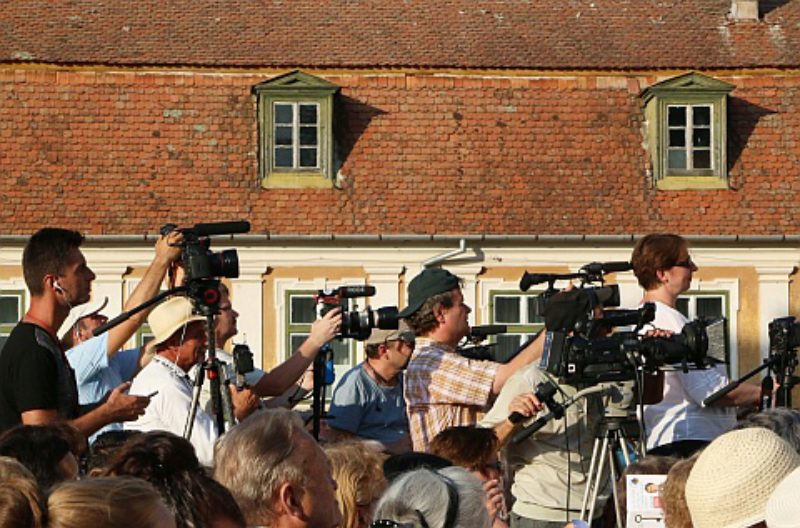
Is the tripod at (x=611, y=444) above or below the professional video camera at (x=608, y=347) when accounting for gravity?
below

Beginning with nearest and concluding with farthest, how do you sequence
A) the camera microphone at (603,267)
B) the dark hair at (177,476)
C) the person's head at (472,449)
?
the dark hair at (177,476) → the person's head at (472,449) → the camera microphone at (603,267)

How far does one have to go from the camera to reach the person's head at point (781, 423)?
8047 millimetres

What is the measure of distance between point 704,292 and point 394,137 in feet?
16.5

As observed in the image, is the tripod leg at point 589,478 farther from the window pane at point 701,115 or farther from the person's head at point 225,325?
the window pane at point 701,115

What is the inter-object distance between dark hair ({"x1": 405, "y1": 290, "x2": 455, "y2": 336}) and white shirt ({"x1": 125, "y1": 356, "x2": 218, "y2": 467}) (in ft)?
4.65

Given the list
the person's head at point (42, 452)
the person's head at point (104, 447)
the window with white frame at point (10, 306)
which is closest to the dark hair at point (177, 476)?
the person's head at point (42, 452)

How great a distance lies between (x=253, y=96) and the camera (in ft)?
99.3

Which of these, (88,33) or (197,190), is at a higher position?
(88,33)

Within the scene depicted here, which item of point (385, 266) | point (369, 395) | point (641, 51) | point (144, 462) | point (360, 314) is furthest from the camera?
point (641, 51)

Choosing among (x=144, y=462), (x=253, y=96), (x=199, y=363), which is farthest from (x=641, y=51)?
(x=144, y=462)

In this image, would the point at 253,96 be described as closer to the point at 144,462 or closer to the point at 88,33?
the point at 88,33

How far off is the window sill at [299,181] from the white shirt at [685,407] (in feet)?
65.7

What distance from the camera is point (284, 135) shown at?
3034 centimetres

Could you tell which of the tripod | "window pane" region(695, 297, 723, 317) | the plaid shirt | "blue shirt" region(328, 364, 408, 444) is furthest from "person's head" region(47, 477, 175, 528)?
"window pane" region(695, 297, 723, 317)
